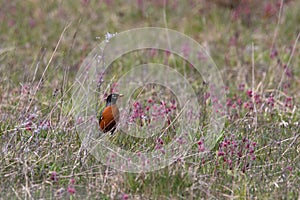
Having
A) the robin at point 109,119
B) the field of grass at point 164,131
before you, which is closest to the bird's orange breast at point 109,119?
the robin at point 109,119

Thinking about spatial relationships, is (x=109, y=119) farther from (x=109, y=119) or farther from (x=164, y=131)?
(x=164, y=131)

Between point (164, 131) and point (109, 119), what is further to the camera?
point (109, 119)

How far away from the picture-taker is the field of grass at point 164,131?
142 inches

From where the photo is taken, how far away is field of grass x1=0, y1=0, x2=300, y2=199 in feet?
11.9

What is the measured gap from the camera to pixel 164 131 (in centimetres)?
420

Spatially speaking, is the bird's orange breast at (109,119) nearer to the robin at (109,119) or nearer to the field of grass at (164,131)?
the robin at (109,119)

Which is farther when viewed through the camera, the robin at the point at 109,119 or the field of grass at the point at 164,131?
the robin at the point at 109,119

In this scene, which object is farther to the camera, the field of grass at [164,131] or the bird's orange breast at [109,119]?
the bird's orange breast at [109,119]

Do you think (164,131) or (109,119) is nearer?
(164,131)

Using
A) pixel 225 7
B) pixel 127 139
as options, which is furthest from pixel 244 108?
pixel 225 7

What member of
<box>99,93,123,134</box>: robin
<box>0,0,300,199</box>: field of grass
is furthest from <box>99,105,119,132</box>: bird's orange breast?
<box>0,0,300,199</box>: field of grass

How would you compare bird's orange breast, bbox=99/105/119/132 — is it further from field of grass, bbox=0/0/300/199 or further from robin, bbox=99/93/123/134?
field of grass, bbox=0/0/300/199

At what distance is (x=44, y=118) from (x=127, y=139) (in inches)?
23.7

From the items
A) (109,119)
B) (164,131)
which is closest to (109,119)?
(109,119)
